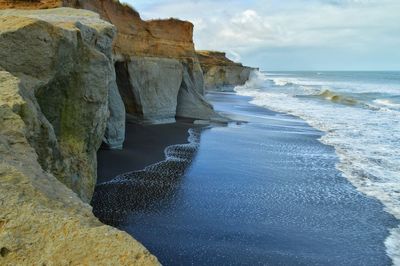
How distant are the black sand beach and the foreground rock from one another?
1.53 meters

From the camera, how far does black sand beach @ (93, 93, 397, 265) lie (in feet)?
22.1

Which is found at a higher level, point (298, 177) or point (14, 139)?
point (14, 139)

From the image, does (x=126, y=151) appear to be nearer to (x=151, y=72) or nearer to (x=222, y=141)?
(x=222, y=141)

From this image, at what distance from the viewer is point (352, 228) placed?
26.1 feet

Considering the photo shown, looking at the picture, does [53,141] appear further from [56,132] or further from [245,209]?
[245,209]

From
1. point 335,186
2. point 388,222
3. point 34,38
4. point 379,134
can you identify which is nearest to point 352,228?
point 388,222

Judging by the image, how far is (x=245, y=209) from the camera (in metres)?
8.60

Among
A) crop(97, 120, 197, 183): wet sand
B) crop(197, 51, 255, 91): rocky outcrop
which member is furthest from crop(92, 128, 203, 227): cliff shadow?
crop(197, 51, 255, 91): rocky outcrop

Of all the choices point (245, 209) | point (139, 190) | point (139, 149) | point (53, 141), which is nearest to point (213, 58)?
point (139, 149)

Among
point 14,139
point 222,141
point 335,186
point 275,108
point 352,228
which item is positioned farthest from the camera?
point 275,108

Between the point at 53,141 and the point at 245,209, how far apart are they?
14.2 ft

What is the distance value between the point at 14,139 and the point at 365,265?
5.12m

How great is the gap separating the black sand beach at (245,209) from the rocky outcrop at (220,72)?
4075 centimetres

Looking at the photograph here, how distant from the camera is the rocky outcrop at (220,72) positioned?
56469mm
